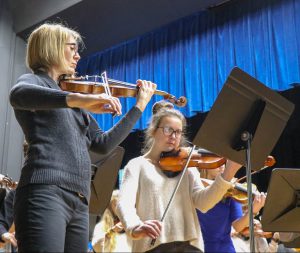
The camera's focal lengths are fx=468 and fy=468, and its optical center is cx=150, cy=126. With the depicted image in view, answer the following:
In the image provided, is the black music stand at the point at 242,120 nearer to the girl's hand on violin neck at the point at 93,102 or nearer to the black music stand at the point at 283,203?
the black music stand at the point at 283,203

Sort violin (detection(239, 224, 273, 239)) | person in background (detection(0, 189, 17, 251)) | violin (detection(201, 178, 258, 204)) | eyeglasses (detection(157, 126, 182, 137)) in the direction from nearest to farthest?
eyeglasses (detection(157, 126, 182, 137))
violin (detection(201, 178, 258, 204))
person in background (detection(0, 189, 17, 251))
violin (detection(239, 224, 273, 239))

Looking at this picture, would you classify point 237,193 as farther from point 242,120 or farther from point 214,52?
point 214,52

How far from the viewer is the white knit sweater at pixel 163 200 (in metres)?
2.07

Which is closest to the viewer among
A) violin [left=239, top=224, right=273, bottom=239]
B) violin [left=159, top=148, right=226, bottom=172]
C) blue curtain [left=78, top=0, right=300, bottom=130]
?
violin [left=159, top=148, right=226, bottom=172]

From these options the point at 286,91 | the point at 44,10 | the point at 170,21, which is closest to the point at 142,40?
the point at 170,21

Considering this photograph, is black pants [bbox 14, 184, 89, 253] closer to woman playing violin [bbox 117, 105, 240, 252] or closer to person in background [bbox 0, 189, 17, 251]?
woman playing violin [bbox 117, 105, 240, 252]

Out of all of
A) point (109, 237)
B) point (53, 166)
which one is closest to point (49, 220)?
point (53, 166)

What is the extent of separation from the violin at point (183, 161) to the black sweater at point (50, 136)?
2.37 feet

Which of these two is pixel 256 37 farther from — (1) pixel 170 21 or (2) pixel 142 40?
(2) pixel 142 40

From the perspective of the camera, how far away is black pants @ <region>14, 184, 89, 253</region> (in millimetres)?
1412

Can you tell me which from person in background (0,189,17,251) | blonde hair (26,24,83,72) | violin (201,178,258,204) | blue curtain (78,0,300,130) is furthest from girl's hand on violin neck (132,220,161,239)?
blue curtain (78,0,300,130)

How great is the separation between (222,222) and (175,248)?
0.69m

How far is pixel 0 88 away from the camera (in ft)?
16.4

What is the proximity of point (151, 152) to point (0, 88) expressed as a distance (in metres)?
3.11
